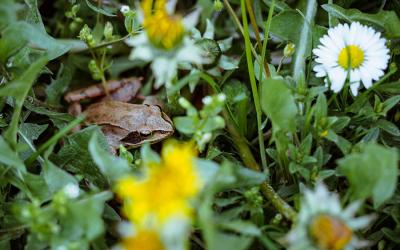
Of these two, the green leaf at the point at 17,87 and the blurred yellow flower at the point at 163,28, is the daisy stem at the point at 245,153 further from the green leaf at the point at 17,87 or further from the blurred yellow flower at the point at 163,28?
the green leaf at the point at 17,87

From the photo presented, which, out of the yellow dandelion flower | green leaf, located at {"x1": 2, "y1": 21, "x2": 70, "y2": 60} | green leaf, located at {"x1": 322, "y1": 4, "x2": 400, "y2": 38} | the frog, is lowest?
the frog

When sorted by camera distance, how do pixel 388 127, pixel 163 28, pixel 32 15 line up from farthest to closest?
1. pixel 32 15
2. pixel 388 127
3. pixel 163 28

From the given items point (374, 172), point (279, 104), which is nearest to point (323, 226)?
point (374, 172)

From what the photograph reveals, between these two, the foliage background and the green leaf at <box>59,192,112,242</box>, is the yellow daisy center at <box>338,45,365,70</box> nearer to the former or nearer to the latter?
the foliage background

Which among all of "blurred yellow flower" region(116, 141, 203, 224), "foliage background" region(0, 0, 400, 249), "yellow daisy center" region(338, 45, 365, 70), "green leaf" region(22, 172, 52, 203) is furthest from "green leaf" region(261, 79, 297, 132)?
"green leaf" region(22, 172, 52, 203)

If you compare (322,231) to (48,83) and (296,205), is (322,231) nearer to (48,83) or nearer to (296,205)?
(296,205)

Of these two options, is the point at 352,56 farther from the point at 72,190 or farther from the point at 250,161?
the point at 72,190
